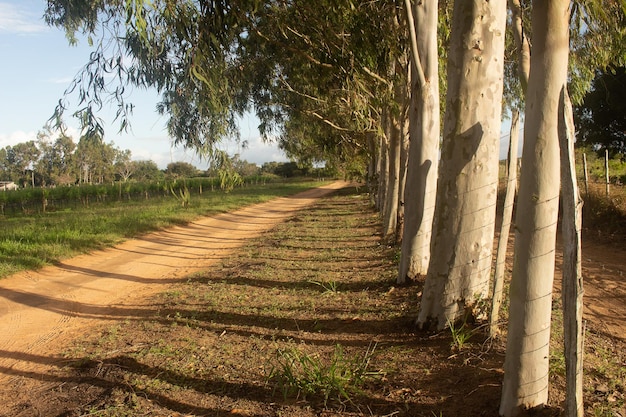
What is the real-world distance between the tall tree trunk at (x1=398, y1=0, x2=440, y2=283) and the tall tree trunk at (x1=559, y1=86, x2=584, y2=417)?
3.68 meters

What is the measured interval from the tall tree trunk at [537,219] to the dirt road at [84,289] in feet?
13.2

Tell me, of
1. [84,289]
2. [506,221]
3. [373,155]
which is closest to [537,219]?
[506,221]

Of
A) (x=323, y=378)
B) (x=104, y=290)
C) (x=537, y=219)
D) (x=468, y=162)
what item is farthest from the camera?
(x=104, y=290)

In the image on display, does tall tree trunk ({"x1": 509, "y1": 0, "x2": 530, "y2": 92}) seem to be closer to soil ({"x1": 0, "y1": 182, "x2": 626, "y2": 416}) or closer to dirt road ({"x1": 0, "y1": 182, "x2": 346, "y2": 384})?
soil ({"x1": 0, "y1": 182, "x2": 626, "y2": 416})

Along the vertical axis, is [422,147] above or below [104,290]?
above

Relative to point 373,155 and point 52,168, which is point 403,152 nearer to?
point 373,155

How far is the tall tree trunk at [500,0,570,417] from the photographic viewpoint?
104 inches

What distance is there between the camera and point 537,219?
2711mm

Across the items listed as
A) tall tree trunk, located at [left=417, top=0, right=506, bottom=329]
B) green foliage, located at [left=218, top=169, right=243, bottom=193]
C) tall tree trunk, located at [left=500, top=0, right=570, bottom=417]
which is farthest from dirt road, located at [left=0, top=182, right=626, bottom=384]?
tall tree trunk, located at [left=500, top=0, right=570, bottom=417]

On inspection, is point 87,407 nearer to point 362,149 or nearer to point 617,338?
point 617,338

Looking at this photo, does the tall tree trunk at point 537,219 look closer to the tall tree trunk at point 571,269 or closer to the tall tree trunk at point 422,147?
the tall tree trunk at point 571,269

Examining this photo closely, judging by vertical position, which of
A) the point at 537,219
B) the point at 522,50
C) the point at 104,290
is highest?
the point at 522,50

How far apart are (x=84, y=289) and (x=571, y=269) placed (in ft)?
23.0

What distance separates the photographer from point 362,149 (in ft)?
64.9
